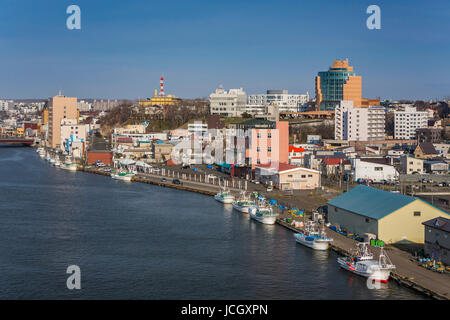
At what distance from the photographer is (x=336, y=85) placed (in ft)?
136

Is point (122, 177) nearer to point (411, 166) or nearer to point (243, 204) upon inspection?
point (243, 204)

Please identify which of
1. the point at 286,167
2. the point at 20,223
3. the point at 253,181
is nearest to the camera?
the point at 20,223

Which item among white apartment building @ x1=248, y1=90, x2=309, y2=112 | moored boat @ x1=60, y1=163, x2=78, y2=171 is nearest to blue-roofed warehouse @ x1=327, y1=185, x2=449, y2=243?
moored boat @ x1=60, y1=163, x2=78, y2=171

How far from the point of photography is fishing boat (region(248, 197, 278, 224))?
11.3 meters

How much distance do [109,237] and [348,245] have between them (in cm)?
412

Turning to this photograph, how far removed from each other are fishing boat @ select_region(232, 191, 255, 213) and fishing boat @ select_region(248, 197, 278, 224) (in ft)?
1.11

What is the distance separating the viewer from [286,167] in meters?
15.8

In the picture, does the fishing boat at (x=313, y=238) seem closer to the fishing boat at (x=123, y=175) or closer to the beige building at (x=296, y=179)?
the beige building at (x=296, y=179)

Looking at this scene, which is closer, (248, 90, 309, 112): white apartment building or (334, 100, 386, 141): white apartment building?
(334, 100, 386, 141): white apartment building

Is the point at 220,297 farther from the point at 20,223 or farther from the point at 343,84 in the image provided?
the point at 343,84

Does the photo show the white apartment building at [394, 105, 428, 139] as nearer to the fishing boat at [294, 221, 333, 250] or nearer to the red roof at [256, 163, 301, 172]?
the red roof at [256, 163, 301, 172]

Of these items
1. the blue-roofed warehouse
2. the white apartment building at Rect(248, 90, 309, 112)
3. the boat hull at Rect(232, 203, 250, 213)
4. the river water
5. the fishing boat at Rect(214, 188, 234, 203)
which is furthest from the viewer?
the white apartment building at Rect(248, 90, 309, 112)

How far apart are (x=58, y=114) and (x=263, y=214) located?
1136 inches
